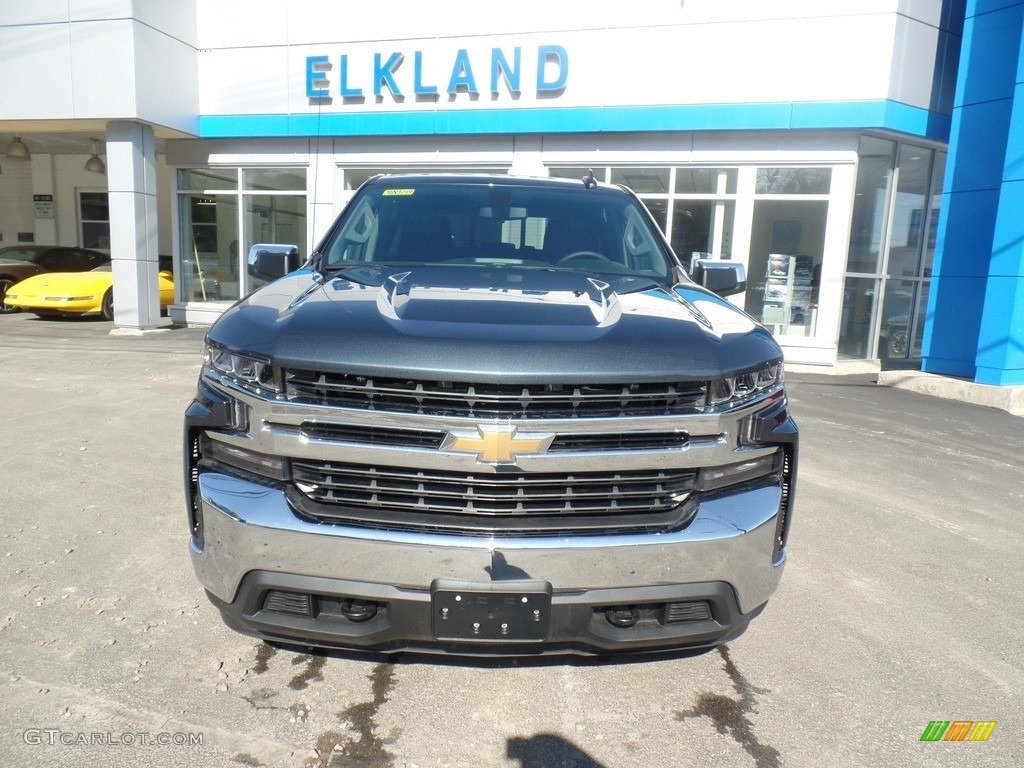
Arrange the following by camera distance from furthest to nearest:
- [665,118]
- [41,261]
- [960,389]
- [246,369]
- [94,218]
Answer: [94,218] → [41,261] → [665,118] → [960,389] → [246,369]

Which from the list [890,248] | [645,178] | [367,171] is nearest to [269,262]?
[645,178]

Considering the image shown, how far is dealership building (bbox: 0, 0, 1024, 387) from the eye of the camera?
10.7 metres

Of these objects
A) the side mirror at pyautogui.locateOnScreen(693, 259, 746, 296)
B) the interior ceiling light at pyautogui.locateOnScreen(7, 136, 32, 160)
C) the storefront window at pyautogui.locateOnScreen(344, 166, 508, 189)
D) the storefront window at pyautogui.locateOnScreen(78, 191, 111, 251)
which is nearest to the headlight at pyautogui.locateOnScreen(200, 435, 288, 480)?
the side mirror at pyautogui.locateOnScreen(693, 259, 746, 296)

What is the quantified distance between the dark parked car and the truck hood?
679 inches

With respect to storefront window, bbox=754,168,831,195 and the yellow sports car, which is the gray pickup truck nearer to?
storefront window, bbox=754,168,831,195

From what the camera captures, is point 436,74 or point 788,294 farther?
point 436,74

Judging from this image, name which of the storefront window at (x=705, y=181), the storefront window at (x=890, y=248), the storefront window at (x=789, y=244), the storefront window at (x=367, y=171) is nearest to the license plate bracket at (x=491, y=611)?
the storefront window at (x=789, y=244)

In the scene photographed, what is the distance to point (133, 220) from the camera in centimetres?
1286

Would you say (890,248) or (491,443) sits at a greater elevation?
(890,248)

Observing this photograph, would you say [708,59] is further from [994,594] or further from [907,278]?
[994,594]

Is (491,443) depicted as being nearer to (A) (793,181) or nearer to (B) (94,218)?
(A) (793,181)

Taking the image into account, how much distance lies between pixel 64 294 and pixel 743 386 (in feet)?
52.0

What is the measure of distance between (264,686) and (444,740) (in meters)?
0.73

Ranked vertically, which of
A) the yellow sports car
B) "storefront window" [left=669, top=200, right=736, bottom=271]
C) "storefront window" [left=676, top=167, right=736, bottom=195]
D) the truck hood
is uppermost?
"storefront window" [left=676, top=167, right=736, bottom=195]
